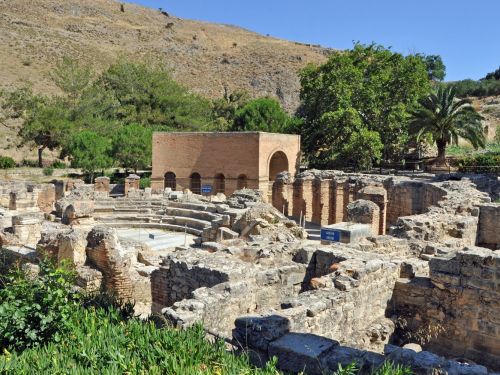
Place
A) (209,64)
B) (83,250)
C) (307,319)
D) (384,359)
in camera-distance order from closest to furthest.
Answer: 1. (384,359)
2. (307,319)
3. (83,250)
4. (209,64)

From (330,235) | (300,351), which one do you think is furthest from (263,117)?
(300,351)

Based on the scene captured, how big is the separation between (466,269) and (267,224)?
8.64 m

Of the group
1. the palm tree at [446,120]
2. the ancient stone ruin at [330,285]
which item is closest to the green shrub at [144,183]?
the ancient stone ruin at [330,285]

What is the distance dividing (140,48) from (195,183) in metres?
67.3

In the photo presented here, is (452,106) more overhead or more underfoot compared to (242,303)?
more overhead

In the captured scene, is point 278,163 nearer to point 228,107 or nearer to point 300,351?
point 228,107

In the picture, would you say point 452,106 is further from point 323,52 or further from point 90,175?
point 323,52

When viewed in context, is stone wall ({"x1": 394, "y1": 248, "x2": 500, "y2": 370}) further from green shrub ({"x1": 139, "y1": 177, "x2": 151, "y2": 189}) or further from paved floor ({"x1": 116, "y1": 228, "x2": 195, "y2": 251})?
green shrub ({"x1": 139, "y1": 177, "x2": 151, "y2": 189})

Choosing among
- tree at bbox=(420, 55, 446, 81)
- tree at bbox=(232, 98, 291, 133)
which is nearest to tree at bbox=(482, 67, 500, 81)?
tree at bbox=(420, 55, 446, 81)

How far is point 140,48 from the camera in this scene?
3583 inches

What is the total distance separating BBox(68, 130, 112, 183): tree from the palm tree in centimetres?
2205

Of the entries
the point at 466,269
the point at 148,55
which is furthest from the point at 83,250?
the point at 148,55

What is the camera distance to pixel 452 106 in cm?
2845

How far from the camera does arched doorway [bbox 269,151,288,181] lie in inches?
1227
